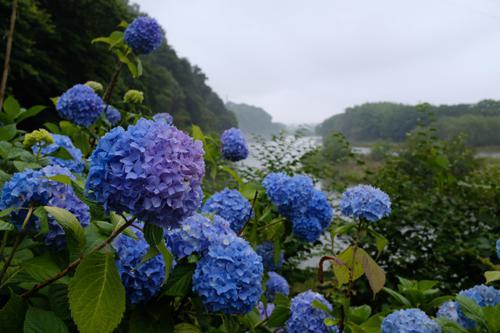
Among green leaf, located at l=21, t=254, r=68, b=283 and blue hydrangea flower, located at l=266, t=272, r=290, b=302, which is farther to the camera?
blue hydrangea flower, located at l=266, t=272, r=290, b=302

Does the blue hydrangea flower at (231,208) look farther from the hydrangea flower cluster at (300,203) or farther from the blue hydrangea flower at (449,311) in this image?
the blue hydrangea flower at (449,311)

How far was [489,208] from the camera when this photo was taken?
3807mm

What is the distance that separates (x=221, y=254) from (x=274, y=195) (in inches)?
28.7

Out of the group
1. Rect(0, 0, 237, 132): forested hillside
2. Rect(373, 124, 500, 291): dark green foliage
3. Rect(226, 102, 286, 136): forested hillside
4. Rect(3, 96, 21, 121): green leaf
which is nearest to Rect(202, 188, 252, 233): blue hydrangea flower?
Rect(3, 96, 21, 121): green leaf

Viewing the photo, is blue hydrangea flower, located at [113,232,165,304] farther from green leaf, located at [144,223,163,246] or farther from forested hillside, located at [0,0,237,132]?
forested hillside, located at [0,0,237,132]

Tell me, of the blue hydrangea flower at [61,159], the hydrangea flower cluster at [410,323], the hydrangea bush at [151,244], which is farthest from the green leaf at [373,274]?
the blue hydrangea flower at [61,159]

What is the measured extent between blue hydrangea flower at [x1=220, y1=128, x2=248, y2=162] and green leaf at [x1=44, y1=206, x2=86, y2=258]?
61.6 inches

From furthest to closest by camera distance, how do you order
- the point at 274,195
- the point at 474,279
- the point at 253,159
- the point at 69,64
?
the point at 69,64 < the point at 253,159 < the point at 474,279 < the point at 274,195

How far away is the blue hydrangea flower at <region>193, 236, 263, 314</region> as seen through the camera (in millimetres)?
957

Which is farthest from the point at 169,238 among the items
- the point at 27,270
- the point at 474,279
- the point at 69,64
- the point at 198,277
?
the point at 69,64

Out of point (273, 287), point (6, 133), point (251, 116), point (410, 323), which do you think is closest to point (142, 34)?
point (6, 133)

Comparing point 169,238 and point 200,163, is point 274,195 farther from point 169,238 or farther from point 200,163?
point 200,163

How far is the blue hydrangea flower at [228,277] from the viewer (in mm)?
957

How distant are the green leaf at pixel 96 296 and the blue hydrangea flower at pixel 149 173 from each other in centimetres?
12
